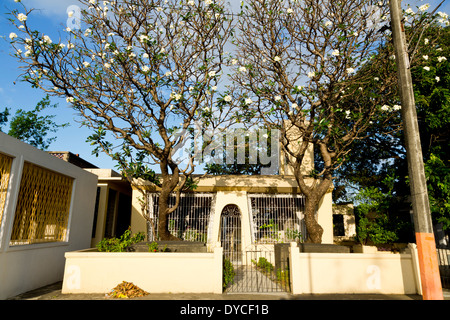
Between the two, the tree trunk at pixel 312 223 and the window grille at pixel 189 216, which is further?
the window grille at pixel 189 216

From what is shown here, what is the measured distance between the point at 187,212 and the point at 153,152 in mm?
3604

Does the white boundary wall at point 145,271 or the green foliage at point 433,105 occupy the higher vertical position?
the green foliage at point 433,105

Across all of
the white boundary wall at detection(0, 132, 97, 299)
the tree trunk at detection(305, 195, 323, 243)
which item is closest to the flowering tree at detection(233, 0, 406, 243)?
the tree trunk at detection(305, 195, 323, 243)

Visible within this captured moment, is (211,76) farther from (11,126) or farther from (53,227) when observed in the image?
(11,126)

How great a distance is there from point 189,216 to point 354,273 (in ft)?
22.7

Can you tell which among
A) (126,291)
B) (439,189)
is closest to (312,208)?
(439,189)

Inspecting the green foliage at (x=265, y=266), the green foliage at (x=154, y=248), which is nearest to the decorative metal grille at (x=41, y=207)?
the green foliage at (x=154, y=248)

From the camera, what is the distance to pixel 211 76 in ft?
32.6

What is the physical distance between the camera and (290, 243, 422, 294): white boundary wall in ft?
25.4

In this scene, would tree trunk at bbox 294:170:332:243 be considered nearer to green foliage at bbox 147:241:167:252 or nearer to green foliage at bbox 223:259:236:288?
green foliage at bbox 223:259:236:288

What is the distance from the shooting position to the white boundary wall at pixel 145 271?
772cm

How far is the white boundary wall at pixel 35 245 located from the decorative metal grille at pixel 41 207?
8.8 inches

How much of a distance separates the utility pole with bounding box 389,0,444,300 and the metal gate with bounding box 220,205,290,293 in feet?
12.6

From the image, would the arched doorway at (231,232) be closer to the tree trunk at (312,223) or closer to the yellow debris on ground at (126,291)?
the tree trunk at (312,223)
